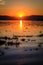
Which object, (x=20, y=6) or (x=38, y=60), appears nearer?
(x=38, y=60)

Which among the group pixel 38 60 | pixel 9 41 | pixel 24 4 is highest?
pixel 24 4

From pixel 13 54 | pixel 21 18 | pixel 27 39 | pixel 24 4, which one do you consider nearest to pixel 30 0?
pixel 24 4

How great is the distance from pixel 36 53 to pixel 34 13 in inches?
17.3

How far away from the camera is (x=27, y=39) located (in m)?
2.32

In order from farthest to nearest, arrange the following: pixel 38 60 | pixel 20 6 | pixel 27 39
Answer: pixel 27 39 → pixel 20 6 → pixel 38 60

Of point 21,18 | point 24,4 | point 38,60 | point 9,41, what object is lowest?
point 38,60

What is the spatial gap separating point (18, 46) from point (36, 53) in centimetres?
21

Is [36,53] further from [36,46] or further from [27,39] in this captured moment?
[27,39]

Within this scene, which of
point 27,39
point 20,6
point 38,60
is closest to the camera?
point 38,60

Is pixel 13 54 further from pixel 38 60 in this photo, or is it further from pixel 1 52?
pixel 38 60

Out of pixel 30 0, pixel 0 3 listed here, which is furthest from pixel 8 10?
pixel 30 0

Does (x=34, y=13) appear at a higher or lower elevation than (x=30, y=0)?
lower

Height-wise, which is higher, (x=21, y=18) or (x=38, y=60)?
(x=21, y=18)

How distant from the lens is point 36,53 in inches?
82.4
